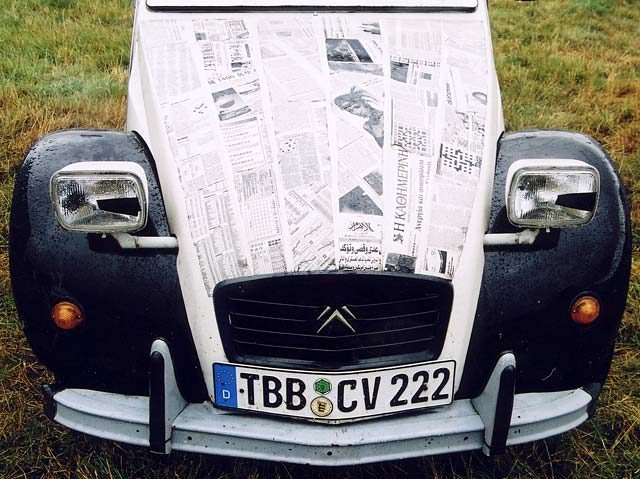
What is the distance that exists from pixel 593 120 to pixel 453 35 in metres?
2.78

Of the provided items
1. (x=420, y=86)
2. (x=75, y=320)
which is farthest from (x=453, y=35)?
(x=75, y=320)

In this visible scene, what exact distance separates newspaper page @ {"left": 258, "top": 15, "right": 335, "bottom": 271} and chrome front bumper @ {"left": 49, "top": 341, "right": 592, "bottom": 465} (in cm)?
50

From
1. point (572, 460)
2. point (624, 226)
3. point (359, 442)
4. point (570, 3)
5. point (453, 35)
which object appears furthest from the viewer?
point (570, 3)

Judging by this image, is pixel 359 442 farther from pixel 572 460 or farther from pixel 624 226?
pixel 624 226

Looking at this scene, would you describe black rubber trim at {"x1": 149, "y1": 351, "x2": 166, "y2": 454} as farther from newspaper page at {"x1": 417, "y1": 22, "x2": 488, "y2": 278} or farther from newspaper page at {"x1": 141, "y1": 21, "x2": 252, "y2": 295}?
newspaper page at {"x1": 417, "y1": 22, "x2": 488, "y2": 278}

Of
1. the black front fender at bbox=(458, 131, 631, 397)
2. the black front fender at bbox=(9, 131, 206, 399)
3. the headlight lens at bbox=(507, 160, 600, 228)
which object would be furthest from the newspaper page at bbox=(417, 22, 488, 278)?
the black front fender at bbox=(9, 131, 206, 399)

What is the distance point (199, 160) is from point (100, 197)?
41 cm

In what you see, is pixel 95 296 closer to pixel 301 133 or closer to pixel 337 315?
pixel 337 315

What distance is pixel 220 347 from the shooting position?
2102 mm

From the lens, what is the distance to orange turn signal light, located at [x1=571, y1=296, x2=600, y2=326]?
215 cm

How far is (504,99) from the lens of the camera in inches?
215

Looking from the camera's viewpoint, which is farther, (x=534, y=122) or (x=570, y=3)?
(x=570, y=3)

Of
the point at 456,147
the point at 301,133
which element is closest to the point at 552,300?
the point at 456,147

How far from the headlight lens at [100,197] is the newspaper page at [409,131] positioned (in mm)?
754
